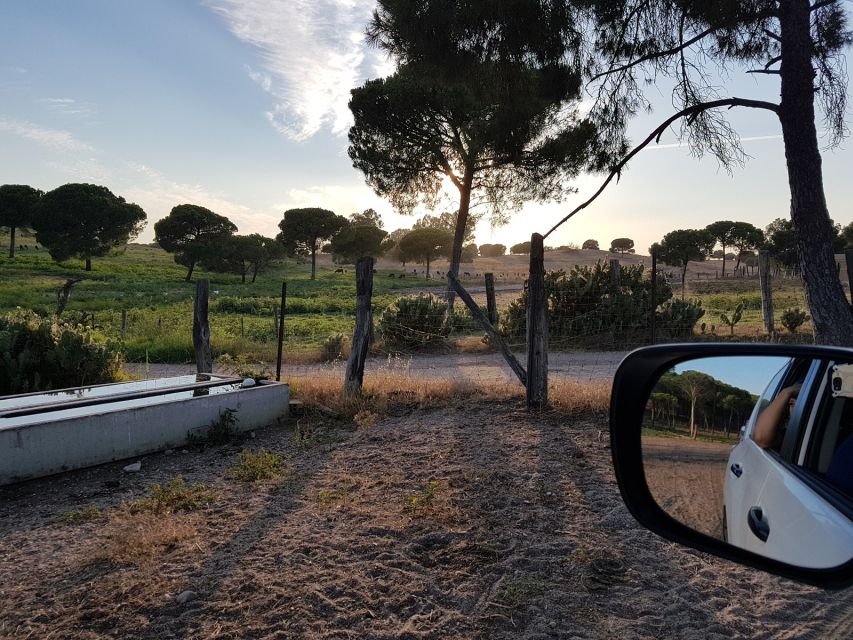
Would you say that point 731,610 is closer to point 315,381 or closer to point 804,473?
point 804,473

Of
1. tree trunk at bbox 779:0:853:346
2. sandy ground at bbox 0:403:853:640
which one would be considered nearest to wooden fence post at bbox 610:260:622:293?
tree trunk at bbox 779:0:853:346

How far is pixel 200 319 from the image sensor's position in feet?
27.9

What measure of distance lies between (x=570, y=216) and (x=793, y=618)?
4263 mm

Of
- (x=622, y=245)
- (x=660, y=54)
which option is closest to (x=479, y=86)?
(x=660, y=54)

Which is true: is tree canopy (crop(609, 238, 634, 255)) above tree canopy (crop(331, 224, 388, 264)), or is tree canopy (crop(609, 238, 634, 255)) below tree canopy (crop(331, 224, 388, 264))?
above

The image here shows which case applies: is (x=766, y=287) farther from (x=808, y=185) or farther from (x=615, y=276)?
(x=808, y=185)

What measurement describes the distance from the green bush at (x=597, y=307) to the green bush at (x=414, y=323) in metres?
1.69

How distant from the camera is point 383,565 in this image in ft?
10.6

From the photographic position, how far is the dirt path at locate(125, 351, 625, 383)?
10555 millimetres

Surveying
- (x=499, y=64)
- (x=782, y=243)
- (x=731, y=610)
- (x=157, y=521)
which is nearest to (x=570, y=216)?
(x=499, y=64)

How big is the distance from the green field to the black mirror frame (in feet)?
39.0

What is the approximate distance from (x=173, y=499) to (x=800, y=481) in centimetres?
427

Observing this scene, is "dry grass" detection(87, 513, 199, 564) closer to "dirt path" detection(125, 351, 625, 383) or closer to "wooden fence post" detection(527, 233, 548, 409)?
"wooden fence post" detection(527, 233, 548, 409)

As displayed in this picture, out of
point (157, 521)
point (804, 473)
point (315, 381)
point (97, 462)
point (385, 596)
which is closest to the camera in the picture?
point (804, 473)
